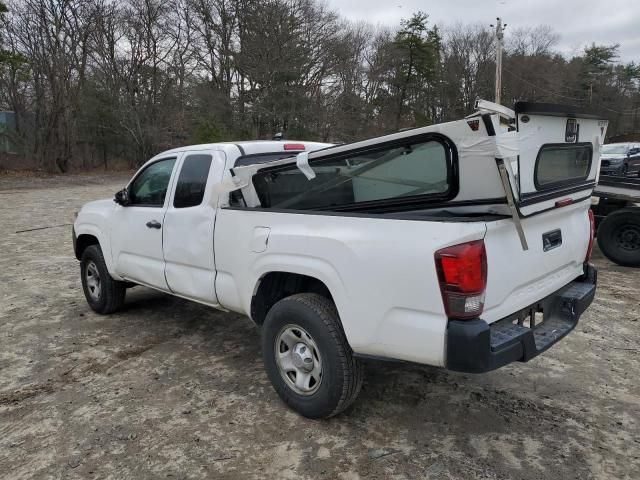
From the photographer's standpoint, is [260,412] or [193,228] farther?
[193,228]

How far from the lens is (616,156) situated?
18.4m

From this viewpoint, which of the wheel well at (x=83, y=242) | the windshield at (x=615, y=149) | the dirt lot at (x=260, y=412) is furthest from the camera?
the windshield at (x=615, y=149)

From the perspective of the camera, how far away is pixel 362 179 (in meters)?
3.36

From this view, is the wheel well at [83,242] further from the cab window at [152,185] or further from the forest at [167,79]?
the forest at [167,79]

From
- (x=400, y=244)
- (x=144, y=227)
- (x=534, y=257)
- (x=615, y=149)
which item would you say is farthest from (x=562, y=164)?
(x=615, y=149)

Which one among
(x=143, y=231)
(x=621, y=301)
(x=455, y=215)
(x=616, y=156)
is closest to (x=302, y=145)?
(x=143, y=231)

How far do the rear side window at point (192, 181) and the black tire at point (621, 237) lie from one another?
20.3 feet

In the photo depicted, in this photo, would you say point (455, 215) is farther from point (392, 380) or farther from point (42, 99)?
point (42, 99)

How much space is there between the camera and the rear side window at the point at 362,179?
3.02 meters

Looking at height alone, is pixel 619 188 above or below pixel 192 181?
below

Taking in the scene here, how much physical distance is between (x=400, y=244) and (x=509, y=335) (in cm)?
80

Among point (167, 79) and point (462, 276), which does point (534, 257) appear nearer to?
point (462, 276)

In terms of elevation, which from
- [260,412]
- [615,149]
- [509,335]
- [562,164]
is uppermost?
[615,149]

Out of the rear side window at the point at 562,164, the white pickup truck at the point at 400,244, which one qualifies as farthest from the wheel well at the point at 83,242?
the rear side window at the point at 562,164
